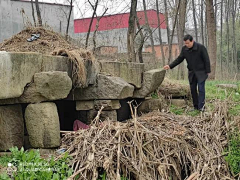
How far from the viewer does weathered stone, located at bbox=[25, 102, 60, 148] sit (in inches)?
171

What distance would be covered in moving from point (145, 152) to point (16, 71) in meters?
1.76

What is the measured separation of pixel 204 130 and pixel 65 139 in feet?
6.46

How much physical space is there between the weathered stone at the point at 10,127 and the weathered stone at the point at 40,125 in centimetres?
12

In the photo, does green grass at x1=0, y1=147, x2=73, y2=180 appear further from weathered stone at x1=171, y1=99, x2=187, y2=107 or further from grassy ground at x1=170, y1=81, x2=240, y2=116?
weathered stone at x1=171, y1=99, x2=187, y2=107

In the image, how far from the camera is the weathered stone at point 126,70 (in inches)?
238

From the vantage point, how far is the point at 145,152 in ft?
13.6

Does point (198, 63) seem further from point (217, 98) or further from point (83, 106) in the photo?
point (83, 106)

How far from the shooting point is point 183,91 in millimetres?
7660

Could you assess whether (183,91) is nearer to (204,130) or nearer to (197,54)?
(197,54)

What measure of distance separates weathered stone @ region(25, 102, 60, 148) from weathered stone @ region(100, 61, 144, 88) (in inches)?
73.8

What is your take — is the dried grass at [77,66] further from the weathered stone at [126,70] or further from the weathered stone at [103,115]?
the weathered stone at [126,70]

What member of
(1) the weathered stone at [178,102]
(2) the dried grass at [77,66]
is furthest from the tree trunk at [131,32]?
(2) the dried grass at [77,66]

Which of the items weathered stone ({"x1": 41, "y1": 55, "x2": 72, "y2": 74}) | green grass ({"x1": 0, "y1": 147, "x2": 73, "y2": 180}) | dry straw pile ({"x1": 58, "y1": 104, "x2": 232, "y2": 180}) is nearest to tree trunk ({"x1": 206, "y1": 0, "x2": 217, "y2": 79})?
dry straw pile ({"x1": 58, "y1": 104, "x2": 232, "y2": 180})

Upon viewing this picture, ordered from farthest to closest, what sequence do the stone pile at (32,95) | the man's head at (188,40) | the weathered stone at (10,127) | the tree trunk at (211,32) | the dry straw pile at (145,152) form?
the tree trunk at (211,32), the man's head at (188,40), the weathered stone at (10,127), the stone pile at (32,95), the dry straw pile at (145,152)
